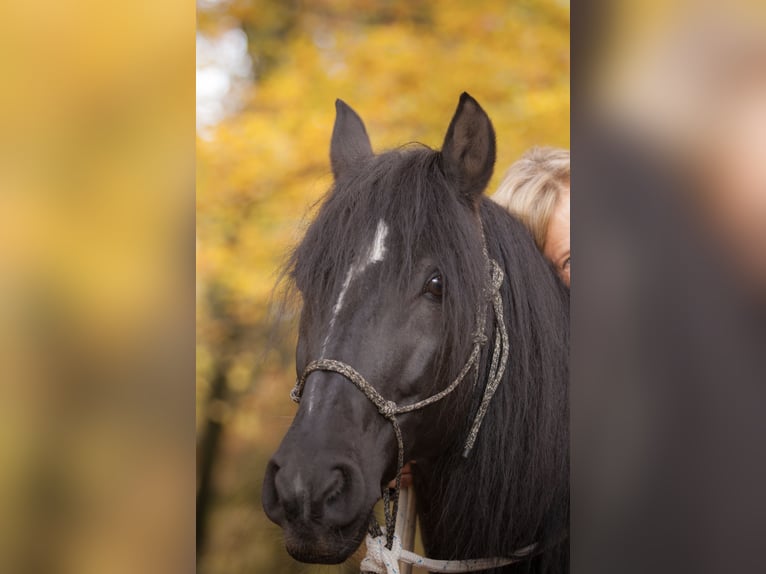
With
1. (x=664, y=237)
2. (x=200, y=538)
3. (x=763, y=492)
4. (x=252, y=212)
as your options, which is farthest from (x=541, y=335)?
(x=200, y=538)

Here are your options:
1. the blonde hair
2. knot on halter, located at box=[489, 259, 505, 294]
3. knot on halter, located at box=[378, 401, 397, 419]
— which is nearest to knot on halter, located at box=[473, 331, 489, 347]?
knot on halter, located at box=[489, 259, 505, 294]

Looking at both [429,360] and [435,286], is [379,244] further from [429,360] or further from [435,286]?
[429,360]

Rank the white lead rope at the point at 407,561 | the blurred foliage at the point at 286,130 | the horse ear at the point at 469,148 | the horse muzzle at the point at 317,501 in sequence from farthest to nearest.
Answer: the blurred foliage at the point at 286,130 → the white lead rope at the point at 407,561 → the horse ear at the point at 469,148 → the horse muzzle at the point at 317,501

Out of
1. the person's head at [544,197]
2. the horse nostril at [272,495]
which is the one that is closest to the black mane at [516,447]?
the person's head at [544,197]

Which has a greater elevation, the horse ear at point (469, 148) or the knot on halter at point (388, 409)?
the horse ear at point (469, 148)

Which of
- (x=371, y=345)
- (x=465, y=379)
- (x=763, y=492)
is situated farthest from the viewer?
(x=763, y=492)

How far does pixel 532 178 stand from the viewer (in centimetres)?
235

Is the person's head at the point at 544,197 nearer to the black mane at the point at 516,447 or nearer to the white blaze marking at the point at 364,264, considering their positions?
the black mane at the point at 516,447

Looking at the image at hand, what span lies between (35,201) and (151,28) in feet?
1.77

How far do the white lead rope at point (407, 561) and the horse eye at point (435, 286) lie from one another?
668mm

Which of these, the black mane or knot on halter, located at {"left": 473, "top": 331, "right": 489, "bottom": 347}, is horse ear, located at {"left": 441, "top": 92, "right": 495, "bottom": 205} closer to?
the black mane

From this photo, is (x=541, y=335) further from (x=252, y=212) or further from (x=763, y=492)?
(x=252, y=212)

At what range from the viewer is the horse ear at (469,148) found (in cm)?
203

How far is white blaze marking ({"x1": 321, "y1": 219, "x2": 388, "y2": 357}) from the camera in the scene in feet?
6.20
